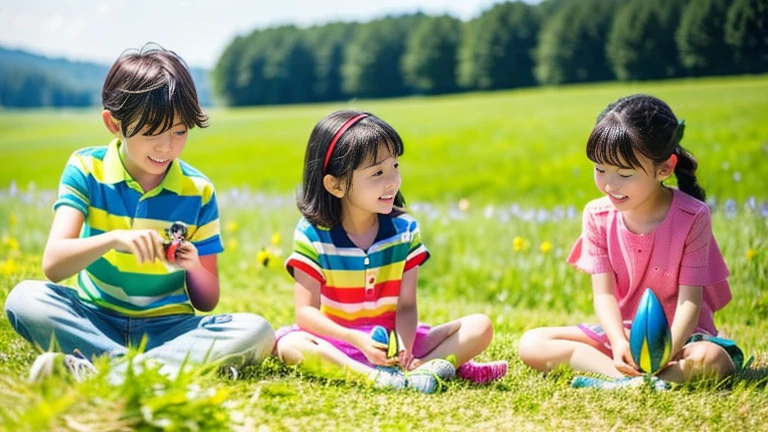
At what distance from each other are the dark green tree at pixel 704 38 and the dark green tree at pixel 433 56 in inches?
502

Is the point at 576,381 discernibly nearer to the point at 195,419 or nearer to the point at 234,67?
the point at 195,419

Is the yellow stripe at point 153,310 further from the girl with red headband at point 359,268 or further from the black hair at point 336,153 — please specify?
the black hair at point 336,153

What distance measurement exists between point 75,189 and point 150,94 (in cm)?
49

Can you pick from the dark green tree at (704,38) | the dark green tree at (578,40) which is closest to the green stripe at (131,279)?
the dark green tree at (704,38)

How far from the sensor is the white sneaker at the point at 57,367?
103 inches

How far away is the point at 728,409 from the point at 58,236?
256 cm

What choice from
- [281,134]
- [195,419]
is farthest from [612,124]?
[281,134]

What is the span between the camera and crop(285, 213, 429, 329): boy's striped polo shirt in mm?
3639

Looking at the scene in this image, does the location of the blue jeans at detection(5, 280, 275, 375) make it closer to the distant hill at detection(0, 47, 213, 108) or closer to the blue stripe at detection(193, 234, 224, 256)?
the blue stripe at detection(193, 234, 224, 256)

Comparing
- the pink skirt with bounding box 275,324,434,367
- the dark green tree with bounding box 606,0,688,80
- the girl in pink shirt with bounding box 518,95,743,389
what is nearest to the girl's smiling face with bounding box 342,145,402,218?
the pink skirt with bounding box 275,324,434,367

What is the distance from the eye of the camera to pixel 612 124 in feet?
11.5

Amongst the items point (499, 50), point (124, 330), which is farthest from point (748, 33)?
point (499, 50)

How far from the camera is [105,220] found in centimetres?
343

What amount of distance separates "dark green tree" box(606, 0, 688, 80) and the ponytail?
3.87 m
